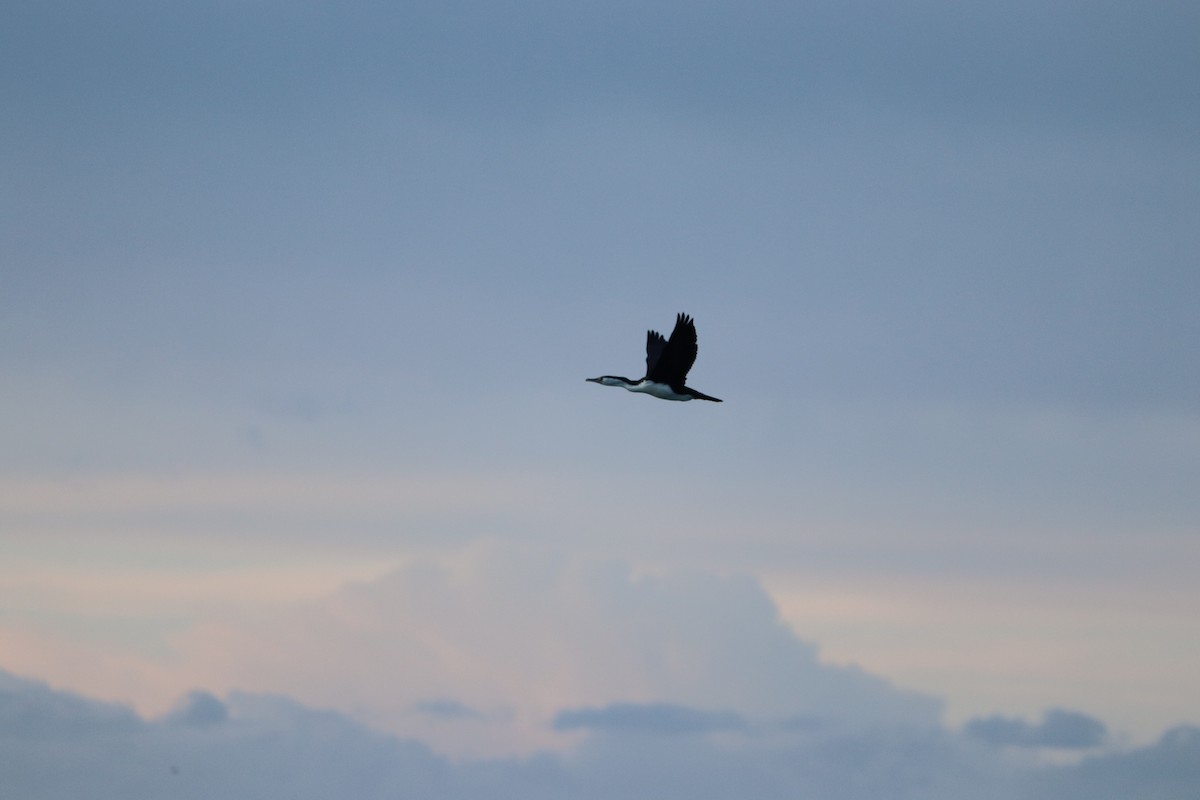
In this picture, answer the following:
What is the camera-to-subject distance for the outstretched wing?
12875 centimetres

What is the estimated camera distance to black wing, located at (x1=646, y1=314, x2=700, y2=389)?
125 m

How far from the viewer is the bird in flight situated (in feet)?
411

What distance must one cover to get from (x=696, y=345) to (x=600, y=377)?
896cm

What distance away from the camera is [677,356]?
126 metres

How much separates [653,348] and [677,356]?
4433 mm

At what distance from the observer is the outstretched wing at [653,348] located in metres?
129

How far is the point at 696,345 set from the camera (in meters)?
126

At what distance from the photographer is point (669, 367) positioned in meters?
127

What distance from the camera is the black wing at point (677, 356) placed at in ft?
410

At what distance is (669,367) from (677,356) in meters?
1.27

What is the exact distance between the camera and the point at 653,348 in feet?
428

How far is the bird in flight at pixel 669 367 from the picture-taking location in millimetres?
125125

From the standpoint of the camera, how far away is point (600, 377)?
133 m
